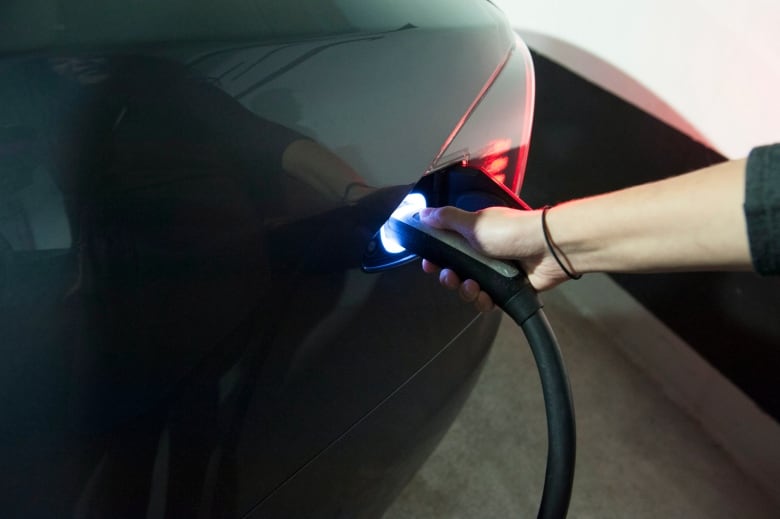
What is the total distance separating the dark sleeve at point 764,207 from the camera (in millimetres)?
575

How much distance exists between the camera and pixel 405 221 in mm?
724

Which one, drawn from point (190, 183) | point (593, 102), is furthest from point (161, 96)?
point (593, 102)

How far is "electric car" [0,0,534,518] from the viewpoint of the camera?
0.47 meters

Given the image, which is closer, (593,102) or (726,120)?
(726,120)

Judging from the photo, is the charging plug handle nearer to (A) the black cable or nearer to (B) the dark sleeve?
(A) the black cable

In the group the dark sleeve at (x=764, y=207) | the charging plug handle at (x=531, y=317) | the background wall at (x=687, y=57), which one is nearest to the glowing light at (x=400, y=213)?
the charging plug handle at (x=531, y=317)

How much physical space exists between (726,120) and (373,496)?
947 millimetres

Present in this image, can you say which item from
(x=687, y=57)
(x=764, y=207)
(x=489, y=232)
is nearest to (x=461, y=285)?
(x=489, y=232)

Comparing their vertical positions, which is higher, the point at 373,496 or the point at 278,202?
→ the point at 278,202

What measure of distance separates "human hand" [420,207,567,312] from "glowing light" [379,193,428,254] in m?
0.02

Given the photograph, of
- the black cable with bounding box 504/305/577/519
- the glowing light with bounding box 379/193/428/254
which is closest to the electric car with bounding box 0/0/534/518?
the glowing light with bounding box 379/193/428/254

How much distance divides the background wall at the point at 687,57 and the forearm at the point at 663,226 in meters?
0.69

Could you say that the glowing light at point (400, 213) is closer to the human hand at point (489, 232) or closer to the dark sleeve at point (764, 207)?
the human hand at point (489, 232)

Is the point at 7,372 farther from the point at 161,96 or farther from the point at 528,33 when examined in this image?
the point at 528,33
